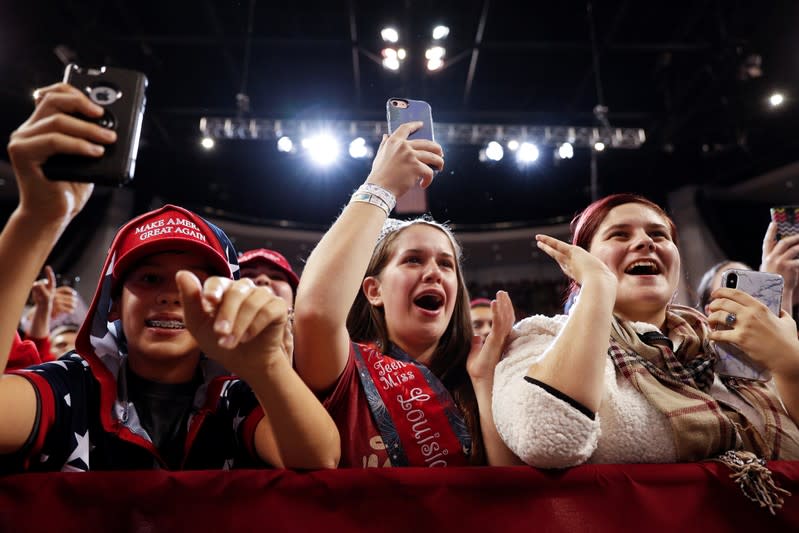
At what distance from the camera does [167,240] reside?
1064mm

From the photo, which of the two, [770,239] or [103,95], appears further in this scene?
[770,239]

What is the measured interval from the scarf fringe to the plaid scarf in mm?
64

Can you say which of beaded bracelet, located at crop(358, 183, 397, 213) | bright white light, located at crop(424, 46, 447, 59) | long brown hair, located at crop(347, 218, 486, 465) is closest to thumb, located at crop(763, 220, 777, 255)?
long brown hair, located at crop(347, 218, 486, 465)

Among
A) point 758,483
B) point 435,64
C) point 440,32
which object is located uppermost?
point 440,32

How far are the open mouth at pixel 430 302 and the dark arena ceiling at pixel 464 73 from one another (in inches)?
134

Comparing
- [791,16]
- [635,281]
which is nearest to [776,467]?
[635,281]

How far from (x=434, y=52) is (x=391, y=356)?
4.39 meters

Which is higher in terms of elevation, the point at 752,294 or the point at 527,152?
the point at 527,152

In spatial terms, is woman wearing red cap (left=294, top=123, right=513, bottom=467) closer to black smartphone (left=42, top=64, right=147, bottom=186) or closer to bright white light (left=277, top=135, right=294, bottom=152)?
black smartphone (left=42, top=64, right=147, bottom=186)

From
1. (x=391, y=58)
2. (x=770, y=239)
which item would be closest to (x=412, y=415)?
(x=770, y=239)

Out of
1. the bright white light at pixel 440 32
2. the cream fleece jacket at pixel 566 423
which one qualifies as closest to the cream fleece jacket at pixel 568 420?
Result: the cream fleece jacket at pixel 566 423

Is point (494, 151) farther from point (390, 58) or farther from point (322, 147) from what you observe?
point (322, 147)

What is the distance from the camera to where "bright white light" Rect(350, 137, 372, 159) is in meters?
5.75

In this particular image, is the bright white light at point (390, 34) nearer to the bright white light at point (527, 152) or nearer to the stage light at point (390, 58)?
the stage light at point (390, 58)
